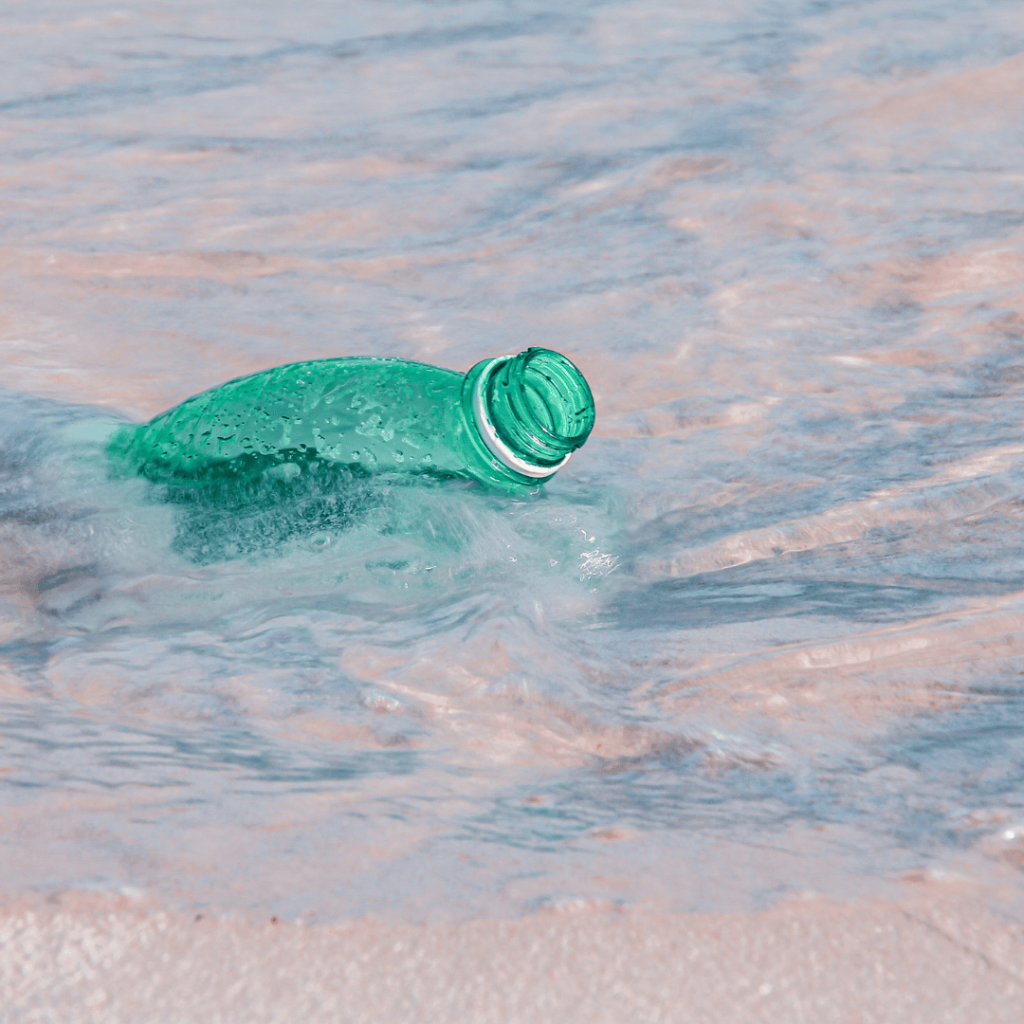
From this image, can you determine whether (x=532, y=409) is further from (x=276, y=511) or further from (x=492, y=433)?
(x=276, y=511)

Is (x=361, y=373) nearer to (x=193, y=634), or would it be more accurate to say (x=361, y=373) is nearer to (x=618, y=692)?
(x=193, y=634)

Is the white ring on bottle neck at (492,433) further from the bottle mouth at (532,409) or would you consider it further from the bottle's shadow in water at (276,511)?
the bottle's shadow in water at (276,511)

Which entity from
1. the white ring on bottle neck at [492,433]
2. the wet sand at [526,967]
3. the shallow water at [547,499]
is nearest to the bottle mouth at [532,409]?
the white ring on bottle neck at [492,433]

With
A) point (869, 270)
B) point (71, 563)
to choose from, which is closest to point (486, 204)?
point (869, 270)

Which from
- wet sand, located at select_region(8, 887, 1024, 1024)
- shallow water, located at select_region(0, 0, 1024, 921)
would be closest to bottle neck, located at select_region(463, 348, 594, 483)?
shallow water, located at select_region(0, 0, 1024, 921)

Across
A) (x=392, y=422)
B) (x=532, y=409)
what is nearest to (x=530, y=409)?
(x=532, y=409)

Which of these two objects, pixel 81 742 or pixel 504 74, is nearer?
pixel 81 742

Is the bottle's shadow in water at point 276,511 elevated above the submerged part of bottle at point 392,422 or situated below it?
below
